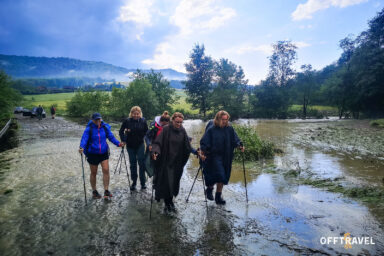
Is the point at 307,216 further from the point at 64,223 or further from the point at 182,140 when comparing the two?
the point at 64,223

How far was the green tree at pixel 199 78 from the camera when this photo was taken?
5753cm

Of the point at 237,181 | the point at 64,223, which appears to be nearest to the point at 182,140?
the point at 64,223

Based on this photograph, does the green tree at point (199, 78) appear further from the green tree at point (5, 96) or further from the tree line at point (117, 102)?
the green tree at point (5, 96)

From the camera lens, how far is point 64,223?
199 inches

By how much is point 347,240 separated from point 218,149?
125 inches

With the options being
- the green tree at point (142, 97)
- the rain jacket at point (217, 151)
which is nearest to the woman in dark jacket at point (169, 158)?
the rain jacket at point (217, 151)

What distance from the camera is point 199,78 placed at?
57.5 metres

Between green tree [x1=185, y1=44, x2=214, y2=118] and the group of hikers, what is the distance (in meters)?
50.7

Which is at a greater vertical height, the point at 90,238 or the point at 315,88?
the point at 315,88

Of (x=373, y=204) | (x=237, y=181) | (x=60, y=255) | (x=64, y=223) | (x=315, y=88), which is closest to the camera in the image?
(x=60, y=255)

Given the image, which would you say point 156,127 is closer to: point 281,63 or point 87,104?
point 87,104

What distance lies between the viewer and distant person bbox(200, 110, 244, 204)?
591 cm

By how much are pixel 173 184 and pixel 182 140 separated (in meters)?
1.08

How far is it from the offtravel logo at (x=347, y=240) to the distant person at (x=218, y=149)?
7.84ft
